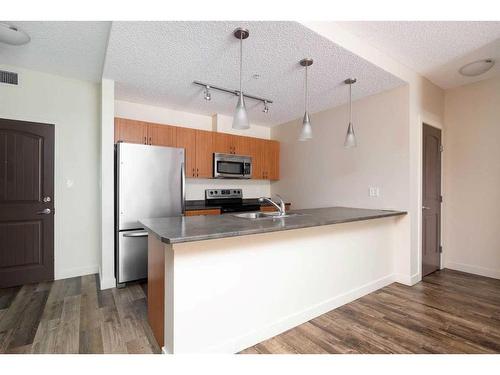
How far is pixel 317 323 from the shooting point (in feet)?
6.93

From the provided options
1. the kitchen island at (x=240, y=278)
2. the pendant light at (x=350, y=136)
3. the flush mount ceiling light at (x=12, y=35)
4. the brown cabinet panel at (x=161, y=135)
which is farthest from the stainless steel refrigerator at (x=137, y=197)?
the pendant light at (x=350, y=136)

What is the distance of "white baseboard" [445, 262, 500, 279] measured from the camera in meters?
3.14

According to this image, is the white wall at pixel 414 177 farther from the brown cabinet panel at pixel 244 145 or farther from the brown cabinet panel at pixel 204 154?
the brown cabinet panel at pixel 204 154

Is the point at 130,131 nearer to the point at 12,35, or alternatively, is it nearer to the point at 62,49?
the point at 62,49

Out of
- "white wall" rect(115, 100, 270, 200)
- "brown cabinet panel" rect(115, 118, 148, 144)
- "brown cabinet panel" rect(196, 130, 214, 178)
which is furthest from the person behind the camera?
"brown cabinet panel" rect(196, 130, 214, 178)

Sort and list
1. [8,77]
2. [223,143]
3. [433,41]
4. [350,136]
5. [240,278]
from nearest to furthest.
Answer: [240,278]
[433,41]
[350,136]
[8,77]
[223,143]

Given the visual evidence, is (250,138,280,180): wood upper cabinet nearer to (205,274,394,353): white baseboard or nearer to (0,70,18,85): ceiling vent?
(205,274,394,353): white baseboard

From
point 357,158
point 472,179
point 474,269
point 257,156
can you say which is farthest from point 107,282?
point 472,179

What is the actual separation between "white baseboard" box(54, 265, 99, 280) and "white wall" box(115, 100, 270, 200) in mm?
1655

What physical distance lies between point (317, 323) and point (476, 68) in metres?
3.22

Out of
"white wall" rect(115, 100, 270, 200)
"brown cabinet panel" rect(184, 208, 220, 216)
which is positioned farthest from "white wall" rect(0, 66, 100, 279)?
"brown cabinet panel" rect(184, 208, 220, 216)

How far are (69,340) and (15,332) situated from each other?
0.51m

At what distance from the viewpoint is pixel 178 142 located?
371cm

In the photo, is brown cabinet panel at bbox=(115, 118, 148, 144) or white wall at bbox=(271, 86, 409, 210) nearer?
white wall at bbox=(271, 86, 409, 210)
